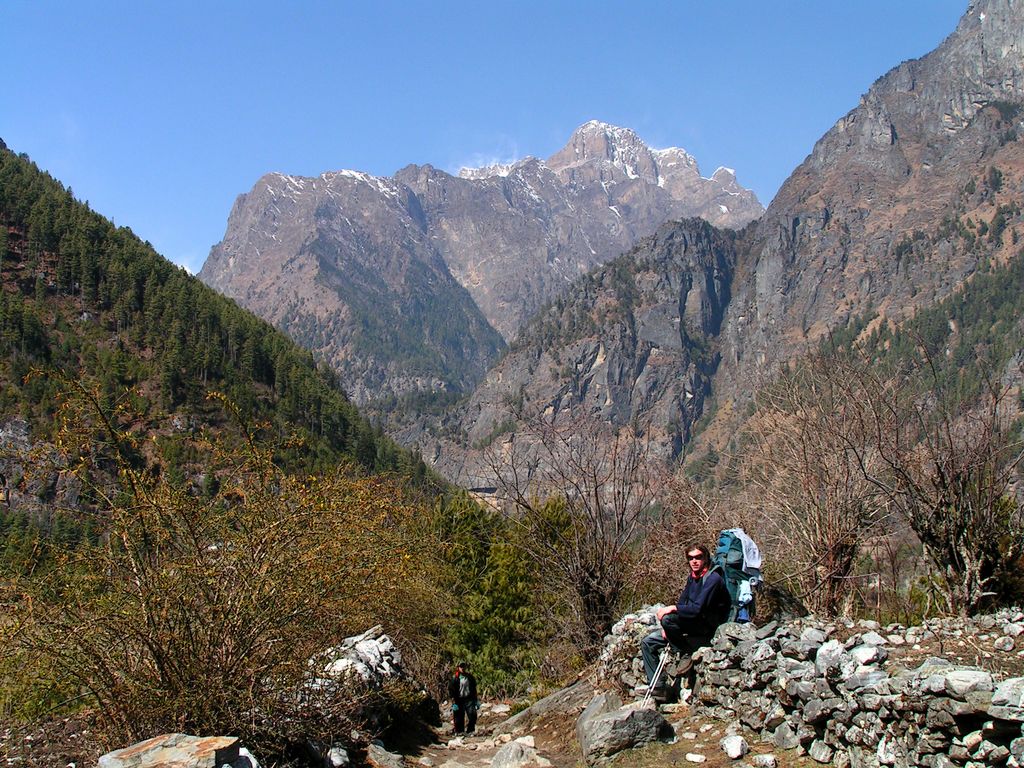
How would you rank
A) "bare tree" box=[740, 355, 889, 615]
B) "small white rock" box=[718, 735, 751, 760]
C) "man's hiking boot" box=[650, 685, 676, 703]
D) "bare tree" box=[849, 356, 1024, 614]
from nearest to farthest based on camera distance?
"small white rock" box=[718, 735, 751, 760] < "man's hiking boot" box=[650, 685, 676, 703] < "bare tree" box=[849, 356, 1024, 614] < "bare tree" box=[740, 355, 889, 615]

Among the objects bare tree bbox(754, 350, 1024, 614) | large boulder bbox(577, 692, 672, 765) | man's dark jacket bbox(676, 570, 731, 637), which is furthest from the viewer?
bare tree bbox(754, 350, 1024, 614)

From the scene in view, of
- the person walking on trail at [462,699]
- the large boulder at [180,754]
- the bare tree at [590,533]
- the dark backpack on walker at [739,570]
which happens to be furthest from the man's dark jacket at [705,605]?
the person walking on trail at [462,699]

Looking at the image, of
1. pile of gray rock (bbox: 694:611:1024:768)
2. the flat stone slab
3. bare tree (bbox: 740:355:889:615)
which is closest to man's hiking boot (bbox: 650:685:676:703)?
pile of gray rock (bbox: 694:611:1024:768)

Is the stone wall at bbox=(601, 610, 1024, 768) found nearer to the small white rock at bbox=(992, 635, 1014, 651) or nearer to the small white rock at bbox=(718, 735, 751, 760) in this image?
the small white rock at bbox=(992, 635, 1014, 651)

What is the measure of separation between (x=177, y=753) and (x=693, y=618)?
581 centimetres

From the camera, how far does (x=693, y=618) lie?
9.17 metres

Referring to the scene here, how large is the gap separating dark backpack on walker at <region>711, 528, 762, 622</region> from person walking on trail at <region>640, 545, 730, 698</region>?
0.39 feet

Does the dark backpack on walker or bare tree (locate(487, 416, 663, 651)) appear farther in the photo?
bare tree (locate(487, 416, 663, 651))

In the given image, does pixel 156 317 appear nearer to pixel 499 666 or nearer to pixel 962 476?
pixel 499 666

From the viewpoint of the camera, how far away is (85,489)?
7.84 m

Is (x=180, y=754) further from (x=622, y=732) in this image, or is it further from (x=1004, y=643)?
(x=1004, y=643)

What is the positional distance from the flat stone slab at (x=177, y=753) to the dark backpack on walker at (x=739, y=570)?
19.1 feet

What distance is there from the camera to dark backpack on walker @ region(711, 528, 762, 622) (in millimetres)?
9234

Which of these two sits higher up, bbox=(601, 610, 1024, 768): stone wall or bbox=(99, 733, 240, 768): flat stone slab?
bbox=(99, 733, 240, 768): flat stone slab
